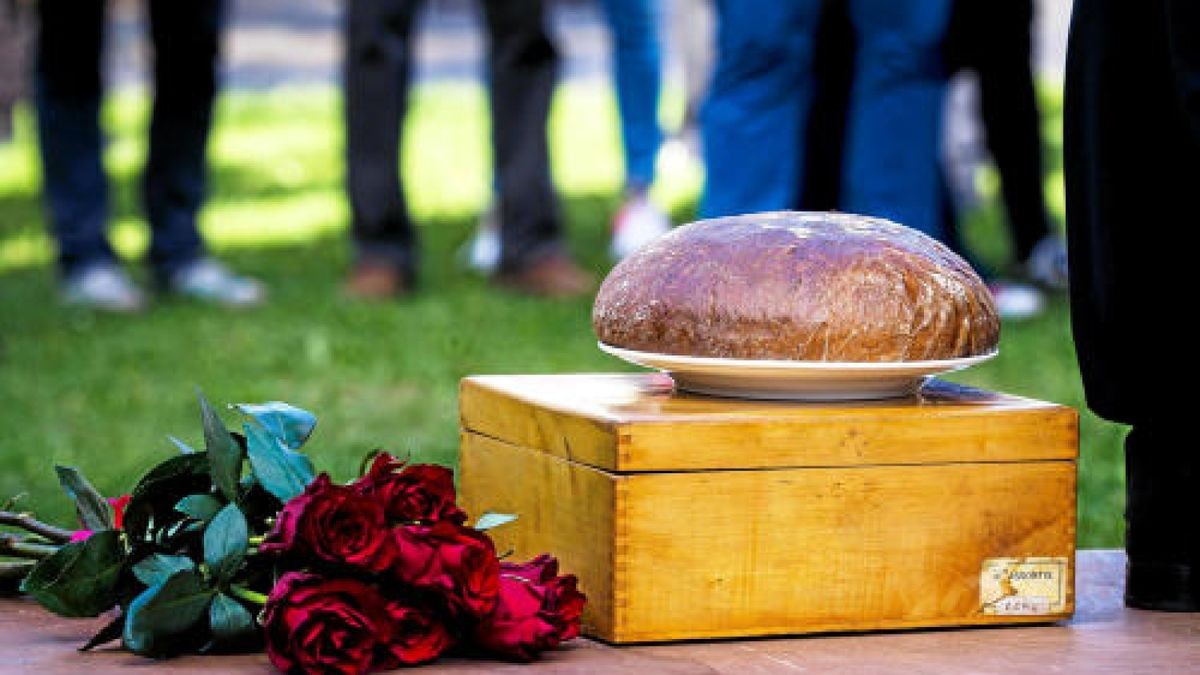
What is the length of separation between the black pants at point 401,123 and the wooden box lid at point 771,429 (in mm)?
3645

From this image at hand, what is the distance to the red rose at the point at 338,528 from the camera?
224 cm

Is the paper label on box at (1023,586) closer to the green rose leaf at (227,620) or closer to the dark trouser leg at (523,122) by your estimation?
the green rose leaf at (227,620)

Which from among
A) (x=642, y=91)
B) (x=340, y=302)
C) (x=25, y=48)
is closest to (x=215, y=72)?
(x=340, y=302)

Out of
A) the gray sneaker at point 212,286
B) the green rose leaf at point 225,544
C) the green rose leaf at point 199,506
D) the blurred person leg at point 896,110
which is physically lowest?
the green rose leaf at point 225,544

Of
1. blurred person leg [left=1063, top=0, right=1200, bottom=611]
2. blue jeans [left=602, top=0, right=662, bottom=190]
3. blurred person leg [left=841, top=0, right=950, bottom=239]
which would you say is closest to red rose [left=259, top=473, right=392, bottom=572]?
blurred person leg [left=1063, top=0, right=1200, bottom=611]

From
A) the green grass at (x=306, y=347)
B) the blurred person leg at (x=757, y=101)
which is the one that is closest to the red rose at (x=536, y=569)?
the green grass at (x=306, y=347)

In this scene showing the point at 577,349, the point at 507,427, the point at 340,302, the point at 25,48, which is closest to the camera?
the point at 507,427

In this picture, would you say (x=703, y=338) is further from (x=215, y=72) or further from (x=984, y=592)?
(x=215, y=72)

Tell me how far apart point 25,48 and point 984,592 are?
9534mm

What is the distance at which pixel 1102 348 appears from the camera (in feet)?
8.61

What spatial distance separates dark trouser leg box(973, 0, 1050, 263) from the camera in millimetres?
6777

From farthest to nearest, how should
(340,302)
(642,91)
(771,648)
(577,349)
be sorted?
1. (642,91)
2. (340,302)
3. (577,349)
4. (771,648)

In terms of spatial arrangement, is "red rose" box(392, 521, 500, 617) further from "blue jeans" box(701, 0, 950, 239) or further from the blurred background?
"blue jeans" box(701, 0, 950, 239)

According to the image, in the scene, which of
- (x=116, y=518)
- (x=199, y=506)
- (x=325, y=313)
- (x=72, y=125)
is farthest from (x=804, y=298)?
(x=72, y=125)
